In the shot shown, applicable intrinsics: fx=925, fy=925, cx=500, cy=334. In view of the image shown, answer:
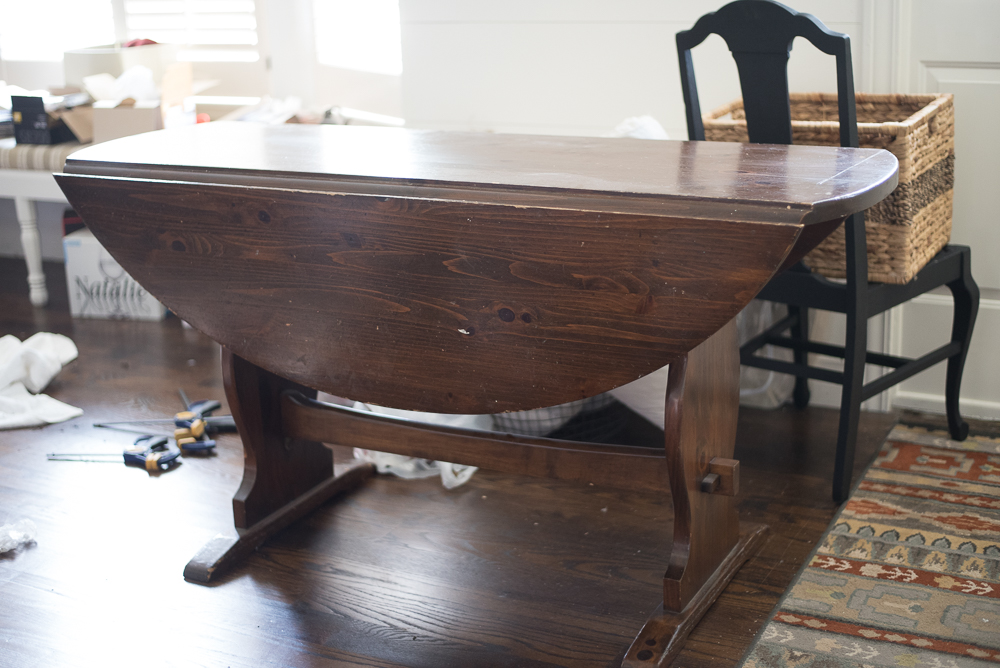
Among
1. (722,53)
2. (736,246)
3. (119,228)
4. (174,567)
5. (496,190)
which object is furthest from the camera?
(722,53)

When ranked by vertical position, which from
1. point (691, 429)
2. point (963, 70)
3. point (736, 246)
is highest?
point (963, 70)

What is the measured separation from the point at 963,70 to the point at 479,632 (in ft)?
5.62

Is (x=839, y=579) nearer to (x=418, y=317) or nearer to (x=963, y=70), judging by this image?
(x=418, y=317)

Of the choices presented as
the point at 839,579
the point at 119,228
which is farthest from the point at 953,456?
the point at 119,228

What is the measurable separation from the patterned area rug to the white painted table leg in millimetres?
2896

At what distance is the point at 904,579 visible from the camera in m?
1.64

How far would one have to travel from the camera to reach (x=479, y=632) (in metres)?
1.54

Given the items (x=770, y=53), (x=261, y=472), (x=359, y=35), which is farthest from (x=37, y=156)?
(x=770, y=53)

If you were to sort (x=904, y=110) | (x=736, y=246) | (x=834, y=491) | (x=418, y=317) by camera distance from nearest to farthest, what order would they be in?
(x=736, y=246) < (x=418, y=317) < (x=834, y=491) < (x=904, y=110)

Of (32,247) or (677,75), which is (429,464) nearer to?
(677,75)

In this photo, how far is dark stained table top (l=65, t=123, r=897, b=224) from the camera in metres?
1.23

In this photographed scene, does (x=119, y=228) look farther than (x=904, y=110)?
No

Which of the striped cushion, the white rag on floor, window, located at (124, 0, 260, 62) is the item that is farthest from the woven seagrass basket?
the striped cushion

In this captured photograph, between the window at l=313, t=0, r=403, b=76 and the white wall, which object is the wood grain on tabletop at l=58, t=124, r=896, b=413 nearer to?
the white wall
